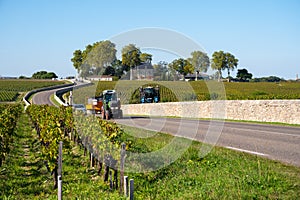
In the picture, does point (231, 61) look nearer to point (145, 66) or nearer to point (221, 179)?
point (145, 66)

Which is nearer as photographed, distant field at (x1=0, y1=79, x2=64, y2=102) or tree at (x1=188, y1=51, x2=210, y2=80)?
tree at (x1=188, y1=51, x2=210, y2=80)

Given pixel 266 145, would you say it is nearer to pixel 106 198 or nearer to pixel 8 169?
pixel 106 198

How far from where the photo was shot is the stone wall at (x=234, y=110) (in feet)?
79.9

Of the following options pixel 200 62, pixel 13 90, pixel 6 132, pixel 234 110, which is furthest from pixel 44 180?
pixel 13 90

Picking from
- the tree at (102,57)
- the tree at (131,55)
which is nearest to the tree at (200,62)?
the tree at (131,55)

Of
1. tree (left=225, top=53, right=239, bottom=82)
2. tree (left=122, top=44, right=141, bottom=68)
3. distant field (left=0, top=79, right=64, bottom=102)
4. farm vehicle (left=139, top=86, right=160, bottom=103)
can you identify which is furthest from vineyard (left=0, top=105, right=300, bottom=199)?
tree (left=225, top=53, right=239, bottom=82)

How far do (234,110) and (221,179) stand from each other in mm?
21320

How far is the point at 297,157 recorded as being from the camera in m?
11.5

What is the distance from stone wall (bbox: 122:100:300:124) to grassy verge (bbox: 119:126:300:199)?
44.3ft

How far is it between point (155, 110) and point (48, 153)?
28.6 meters

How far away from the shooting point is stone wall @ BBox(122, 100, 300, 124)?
24.4 m

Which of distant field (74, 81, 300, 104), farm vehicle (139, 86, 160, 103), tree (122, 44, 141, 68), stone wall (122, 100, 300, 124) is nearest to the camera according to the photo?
tree (122, 44, 141, 68)

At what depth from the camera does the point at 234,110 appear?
97.7ft

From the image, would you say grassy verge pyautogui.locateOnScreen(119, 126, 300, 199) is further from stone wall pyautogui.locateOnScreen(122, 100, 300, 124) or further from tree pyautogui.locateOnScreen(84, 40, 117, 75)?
stone wall pyautogui.locateOnScreen(122, 100, 300, 124)
